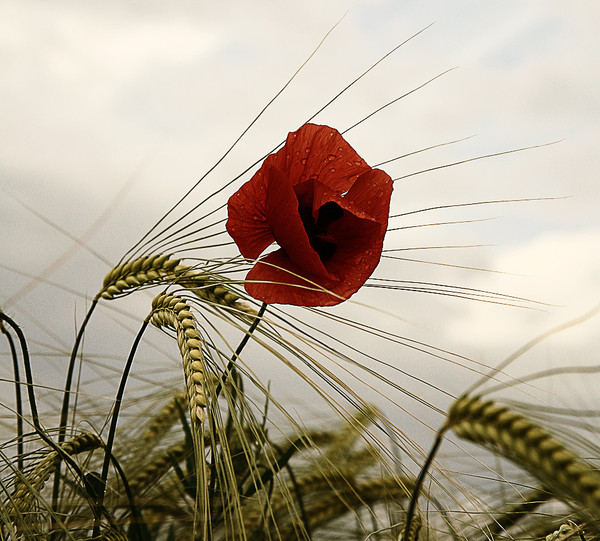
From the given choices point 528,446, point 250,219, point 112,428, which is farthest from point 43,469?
point 528,446

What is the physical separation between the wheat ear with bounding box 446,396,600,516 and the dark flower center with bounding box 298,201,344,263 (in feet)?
1.00

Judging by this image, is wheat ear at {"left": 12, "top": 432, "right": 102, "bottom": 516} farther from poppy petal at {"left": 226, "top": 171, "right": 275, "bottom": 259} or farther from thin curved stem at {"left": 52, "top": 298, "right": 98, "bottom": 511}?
poppy petal at {"left": 226, "top": 171, "right": 275, "bottom": 259}

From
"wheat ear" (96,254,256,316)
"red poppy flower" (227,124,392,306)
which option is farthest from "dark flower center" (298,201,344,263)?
"wheat ear" (96,254,256,316)

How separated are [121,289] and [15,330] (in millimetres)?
156

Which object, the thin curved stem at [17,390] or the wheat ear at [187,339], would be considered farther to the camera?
the thin curved stem at [17,390]

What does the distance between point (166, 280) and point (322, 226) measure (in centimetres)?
18

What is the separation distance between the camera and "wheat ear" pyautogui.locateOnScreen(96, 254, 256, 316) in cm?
62

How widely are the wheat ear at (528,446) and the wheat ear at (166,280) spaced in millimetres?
219

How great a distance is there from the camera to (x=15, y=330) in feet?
2.57

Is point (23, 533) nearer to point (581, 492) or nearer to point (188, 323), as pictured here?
point (188, 323)

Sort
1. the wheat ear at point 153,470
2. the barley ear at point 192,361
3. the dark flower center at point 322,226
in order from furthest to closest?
the wheat ear at point 153,470
the dark flower center at point 322,226
the barley ear at point 192,361

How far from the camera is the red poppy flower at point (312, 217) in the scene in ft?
2.21

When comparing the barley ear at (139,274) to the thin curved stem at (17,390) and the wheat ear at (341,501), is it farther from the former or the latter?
the wheat ear at (341,501)

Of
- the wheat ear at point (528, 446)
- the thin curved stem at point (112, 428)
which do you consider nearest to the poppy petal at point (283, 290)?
the thin curved stem at point (112, 428)
